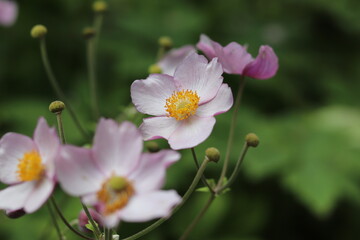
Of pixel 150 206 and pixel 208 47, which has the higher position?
pixel 208 47

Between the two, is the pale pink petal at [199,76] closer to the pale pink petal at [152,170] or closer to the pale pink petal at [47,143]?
the pale pink petal at [152,170]

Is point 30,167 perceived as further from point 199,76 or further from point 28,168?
point 199,76

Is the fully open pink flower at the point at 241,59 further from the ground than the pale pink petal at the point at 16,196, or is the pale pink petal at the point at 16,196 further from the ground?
the fully open pink flower at the point at 241,59

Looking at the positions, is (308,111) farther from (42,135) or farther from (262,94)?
(42,135)

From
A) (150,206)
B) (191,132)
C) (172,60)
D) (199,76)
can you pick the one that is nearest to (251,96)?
(172,60)

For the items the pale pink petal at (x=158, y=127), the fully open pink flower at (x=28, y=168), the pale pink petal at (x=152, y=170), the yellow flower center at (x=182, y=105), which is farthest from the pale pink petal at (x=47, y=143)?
the yellow flower center at (x=182, y=105)

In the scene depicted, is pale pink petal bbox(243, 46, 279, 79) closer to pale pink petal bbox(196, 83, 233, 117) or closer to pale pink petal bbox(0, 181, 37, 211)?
pale pink petal bbox(196, 83, 233, 117)

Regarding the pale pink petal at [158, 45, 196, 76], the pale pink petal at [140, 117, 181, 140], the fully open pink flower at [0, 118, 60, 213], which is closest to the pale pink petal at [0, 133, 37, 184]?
the fully open pink flower at [0, 118, 60, 213]
